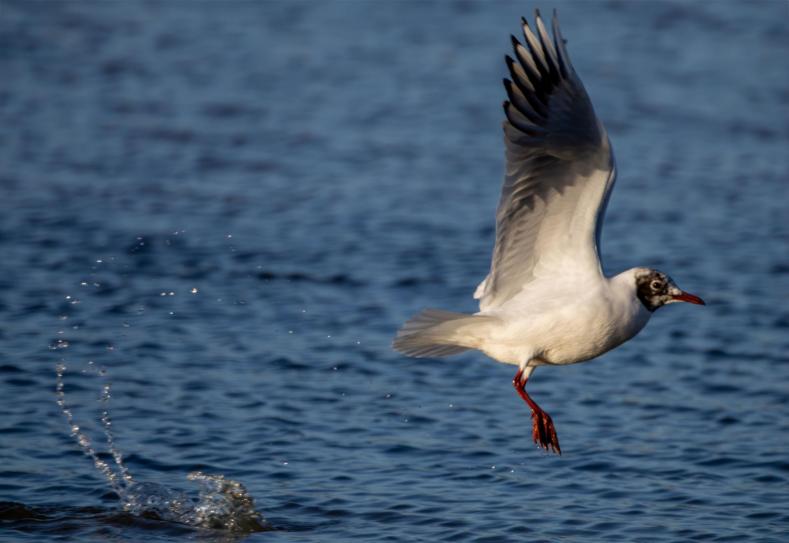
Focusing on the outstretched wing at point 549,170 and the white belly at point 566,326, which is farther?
the white belly at point 566,326

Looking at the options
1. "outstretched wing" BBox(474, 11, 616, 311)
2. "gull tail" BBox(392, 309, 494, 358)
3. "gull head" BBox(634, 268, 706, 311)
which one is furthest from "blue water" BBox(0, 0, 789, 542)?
"outstretched wing" BBox(474, 11, 616, 311)

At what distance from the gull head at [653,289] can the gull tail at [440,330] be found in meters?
0.70

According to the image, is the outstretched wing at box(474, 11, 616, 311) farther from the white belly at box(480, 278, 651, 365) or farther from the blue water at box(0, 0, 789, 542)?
the blue water at box(0, 0, 789, 542)

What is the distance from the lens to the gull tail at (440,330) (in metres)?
6.61

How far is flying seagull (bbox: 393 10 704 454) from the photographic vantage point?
6.21 m

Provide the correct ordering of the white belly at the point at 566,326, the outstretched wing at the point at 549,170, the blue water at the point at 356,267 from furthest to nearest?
the blue water at the point at 356,267 → the white belly at the point at 566,326 → the outstretched wing at the point at 549,170

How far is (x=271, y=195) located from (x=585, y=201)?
6.41m

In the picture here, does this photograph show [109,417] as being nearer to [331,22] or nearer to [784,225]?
[784,225]

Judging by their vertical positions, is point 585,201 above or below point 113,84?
below

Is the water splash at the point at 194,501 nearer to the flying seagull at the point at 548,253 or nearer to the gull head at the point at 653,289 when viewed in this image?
the flying seagull at the point at 548,253

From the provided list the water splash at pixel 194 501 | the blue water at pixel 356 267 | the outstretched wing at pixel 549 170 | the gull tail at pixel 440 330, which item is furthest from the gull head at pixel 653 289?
the water splash at pixel 194 501

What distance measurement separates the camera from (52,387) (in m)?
8.33

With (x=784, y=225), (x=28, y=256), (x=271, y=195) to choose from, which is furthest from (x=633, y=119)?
(x=28, y=256)

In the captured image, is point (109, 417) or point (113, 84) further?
point (113, 84)
